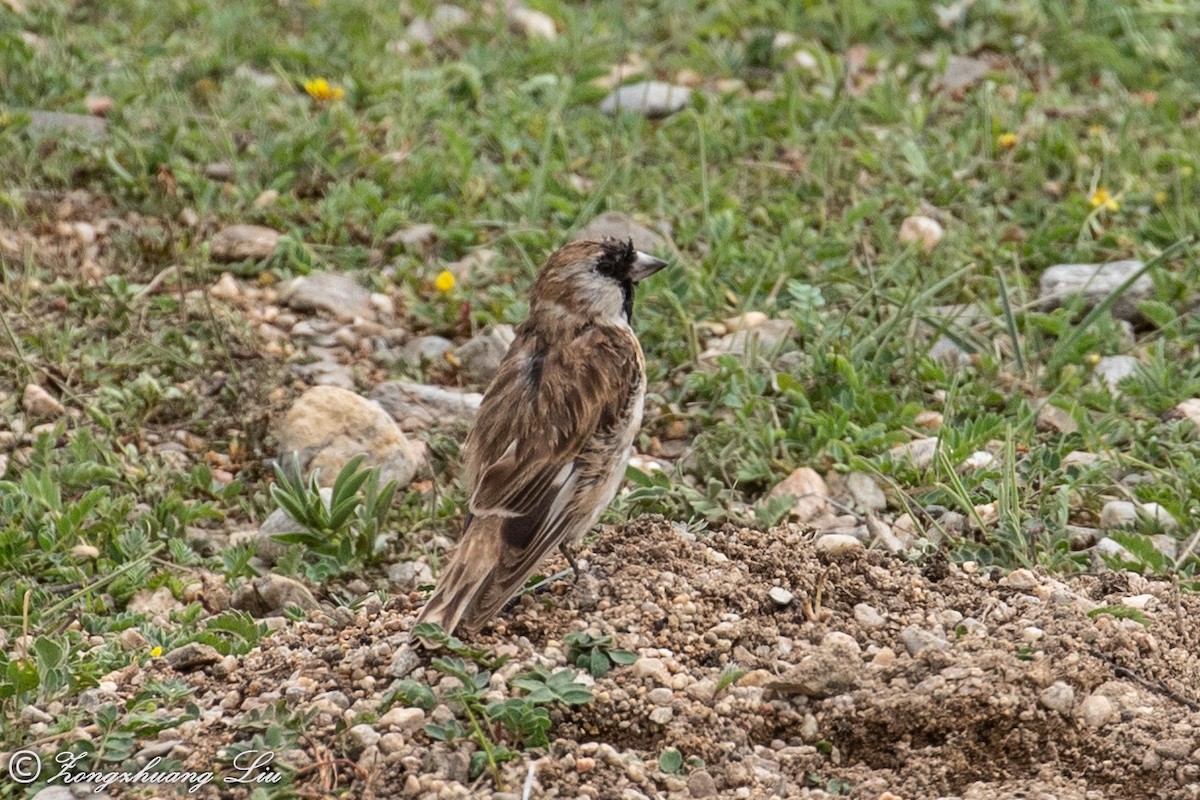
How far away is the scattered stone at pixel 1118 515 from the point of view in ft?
17.6

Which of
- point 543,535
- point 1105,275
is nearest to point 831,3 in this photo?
point 1105,275

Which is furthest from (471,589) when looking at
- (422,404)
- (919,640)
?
(422,404)

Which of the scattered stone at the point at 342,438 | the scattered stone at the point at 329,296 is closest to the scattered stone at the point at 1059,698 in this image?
the scattered stone at the point at 342,438

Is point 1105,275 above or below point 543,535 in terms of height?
below

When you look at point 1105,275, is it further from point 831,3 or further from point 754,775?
point 754,775

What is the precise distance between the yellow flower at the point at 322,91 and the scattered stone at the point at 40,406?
7.85 feet

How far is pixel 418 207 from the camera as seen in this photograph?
7.48 m

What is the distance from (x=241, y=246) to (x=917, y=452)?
3.20 metres

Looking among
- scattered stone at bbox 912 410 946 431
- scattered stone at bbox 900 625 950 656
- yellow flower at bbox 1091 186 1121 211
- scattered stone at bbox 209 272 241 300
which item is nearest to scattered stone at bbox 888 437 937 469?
scattered stone at bbox 912 410 946 431

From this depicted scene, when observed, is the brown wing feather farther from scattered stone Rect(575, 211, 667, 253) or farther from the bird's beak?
scattered stone Rect(575, 211, 667, 253)

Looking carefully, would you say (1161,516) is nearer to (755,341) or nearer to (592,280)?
(755,341)

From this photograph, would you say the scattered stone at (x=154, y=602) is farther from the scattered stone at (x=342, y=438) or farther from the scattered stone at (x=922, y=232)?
the scattered stone at (x=922, y=232)

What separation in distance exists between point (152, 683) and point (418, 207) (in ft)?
11.6

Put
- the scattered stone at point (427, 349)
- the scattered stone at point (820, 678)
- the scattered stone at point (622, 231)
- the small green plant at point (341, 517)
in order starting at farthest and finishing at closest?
the scattered stone at point (622, 231), the scattered stone at point (427, 349), the small green plant at point (341, 517), the scattered stone at point (820, 678)
